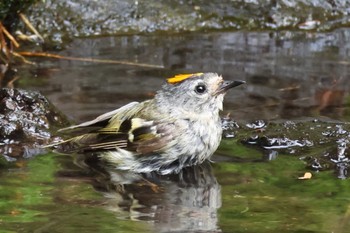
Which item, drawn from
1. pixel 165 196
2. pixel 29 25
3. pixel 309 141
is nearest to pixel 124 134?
pixel 165 196

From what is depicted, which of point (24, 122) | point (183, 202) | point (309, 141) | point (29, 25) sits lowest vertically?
point (183, 202)

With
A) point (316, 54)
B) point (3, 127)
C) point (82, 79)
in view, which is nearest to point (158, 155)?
point (3, 127)

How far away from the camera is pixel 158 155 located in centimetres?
572

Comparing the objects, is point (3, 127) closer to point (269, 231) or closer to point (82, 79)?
point (82, 79)

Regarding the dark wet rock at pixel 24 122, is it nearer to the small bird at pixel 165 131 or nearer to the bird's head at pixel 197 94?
the small bird at pixel 165 131

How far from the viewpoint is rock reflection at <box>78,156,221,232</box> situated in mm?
4699

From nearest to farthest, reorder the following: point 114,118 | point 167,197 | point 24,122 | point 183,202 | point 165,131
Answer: point 183,202, point 167,197, point 165,131, point 114,118, point 24,122

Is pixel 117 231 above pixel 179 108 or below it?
below

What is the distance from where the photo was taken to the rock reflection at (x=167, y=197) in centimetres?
470

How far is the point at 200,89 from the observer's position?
5.98 metres

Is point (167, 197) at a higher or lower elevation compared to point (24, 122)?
lower

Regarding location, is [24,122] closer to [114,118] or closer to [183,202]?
[114,118]

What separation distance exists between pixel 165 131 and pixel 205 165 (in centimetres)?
40

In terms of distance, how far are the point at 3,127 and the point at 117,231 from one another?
200cm
